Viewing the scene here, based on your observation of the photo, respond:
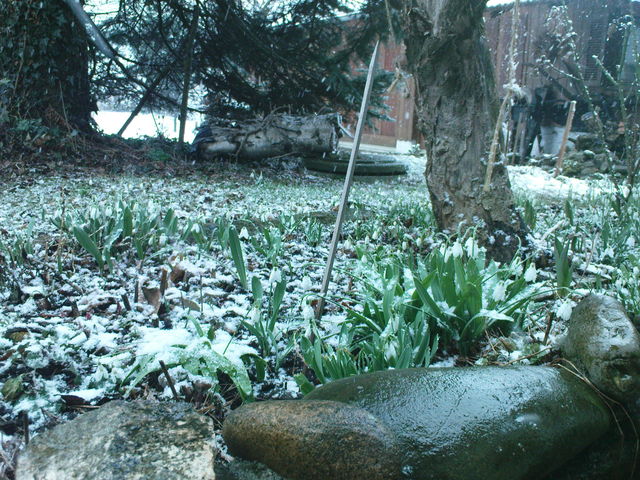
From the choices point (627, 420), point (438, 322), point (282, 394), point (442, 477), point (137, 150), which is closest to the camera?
point (442, 477)

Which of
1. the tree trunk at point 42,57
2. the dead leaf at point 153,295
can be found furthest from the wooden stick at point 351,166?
the tree trunk at point 42,57

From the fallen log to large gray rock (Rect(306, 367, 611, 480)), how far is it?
6143 millimetres

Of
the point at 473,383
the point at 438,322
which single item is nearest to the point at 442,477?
the point at 473,383

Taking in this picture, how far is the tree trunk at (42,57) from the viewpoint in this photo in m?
5.80

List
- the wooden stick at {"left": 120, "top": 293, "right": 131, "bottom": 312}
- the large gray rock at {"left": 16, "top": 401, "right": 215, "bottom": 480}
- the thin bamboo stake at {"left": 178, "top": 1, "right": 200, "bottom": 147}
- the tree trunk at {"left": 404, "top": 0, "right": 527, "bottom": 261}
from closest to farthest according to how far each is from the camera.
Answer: the large gray rock at {"left": 16, "top": 401, "right": 215, "bottom": 480} → the wooden stick at {"left": 120, "top": 293, "right": 131, "bottom": 312} → the tree trunk at {"left": 404, "top": 0, "right": 527, "bottom": 261} → the thin bamboo stake at {"left": 178, "top": 1, "right": 200, "bottom": 147}

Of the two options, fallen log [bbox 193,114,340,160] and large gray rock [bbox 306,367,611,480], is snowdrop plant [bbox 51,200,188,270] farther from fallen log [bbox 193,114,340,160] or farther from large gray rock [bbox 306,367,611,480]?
fallen log [bbox 193,114,340,160]

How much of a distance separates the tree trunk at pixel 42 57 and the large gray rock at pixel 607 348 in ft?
20.3

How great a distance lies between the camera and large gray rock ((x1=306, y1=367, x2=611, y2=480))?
4.09 ft

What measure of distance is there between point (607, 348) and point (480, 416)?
0.49 meters

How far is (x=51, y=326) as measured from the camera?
1.95 metres

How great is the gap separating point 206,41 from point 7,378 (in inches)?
274

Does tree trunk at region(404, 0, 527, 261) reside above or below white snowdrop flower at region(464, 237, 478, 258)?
above

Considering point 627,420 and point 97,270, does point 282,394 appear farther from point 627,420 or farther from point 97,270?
point 97,270

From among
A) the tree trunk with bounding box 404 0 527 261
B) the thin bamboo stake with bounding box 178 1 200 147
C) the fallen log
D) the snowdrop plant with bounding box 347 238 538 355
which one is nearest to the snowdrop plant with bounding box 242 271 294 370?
the snowdrop plant with bounding box 347 238 538 355
